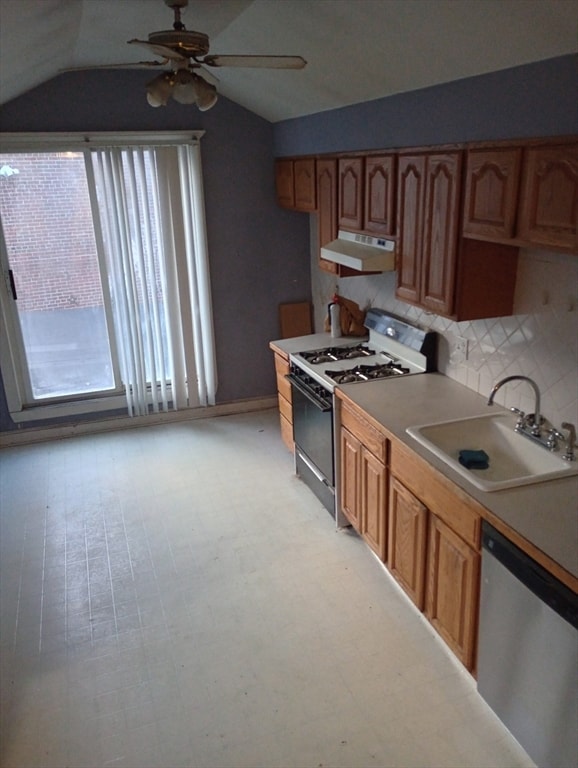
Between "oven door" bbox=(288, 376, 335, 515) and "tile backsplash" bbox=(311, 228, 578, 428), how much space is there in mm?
736

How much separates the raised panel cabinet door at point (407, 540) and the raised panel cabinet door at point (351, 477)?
347 millimetres

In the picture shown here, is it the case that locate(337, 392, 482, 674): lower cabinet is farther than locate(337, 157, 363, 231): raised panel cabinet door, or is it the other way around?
locate(337, 157, 363, 231): raised panel cabinet door

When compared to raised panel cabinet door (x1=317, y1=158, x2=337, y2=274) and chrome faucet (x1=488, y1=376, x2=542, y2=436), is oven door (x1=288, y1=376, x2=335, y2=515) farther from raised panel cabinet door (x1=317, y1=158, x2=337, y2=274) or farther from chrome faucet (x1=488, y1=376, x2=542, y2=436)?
chrome faucet (x1=488, y1=376, x2=542, y2=436)

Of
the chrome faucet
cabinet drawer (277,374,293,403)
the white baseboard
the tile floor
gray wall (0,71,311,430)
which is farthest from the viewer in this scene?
the white baseboard

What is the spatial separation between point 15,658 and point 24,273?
2871 mm

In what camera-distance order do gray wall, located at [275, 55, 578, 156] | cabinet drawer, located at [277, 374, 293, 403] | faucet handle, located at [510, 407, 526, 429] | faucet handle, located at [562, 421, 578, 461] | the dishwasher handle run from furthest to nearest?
cabinet drawer, located at [277, 374, 293, 403] < faucet handle, located at [510, 407, 526, 429] < faucet handle, located at [562, 421, 578, 461] < gray wall, located at [275, 55, 578, 156] < the dishwasher handle

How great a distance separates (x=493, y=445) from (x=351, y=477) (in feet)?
2.74

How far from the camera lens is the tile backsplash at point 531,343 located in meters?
2.49

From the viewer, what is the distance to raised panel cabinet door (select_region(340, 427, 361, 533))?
10.5ft

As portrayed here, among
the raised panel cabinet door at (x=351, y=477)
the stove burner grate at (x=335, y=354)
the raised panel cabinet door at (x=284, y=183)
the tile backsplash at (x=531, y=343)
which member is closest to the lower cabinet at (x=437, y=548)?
the raised panel cabinet door at (x=351, y=477)

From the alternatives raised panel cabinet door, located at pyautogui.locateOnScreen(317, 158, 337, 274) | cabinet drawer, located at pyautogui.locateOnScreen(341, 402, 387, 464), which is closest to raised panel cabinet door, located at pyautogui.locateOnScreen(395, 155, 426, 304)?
cabinet drawer, located at pyautogui.locateOnScreen(341, 402, 387, 464)

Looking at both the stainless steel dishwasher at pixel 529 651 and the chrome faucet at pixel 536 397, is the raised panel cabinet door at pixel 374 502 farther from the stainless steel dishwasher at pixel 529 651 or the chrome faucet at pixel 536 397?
the stainless steel dishwasher at pixel 529 651

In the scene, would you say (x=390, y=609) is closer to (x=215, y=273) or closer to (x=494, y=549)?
(x=494, y=549)

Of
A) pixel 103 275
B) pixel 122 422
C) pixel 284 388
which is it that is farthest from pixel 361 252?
pixel 122 422
